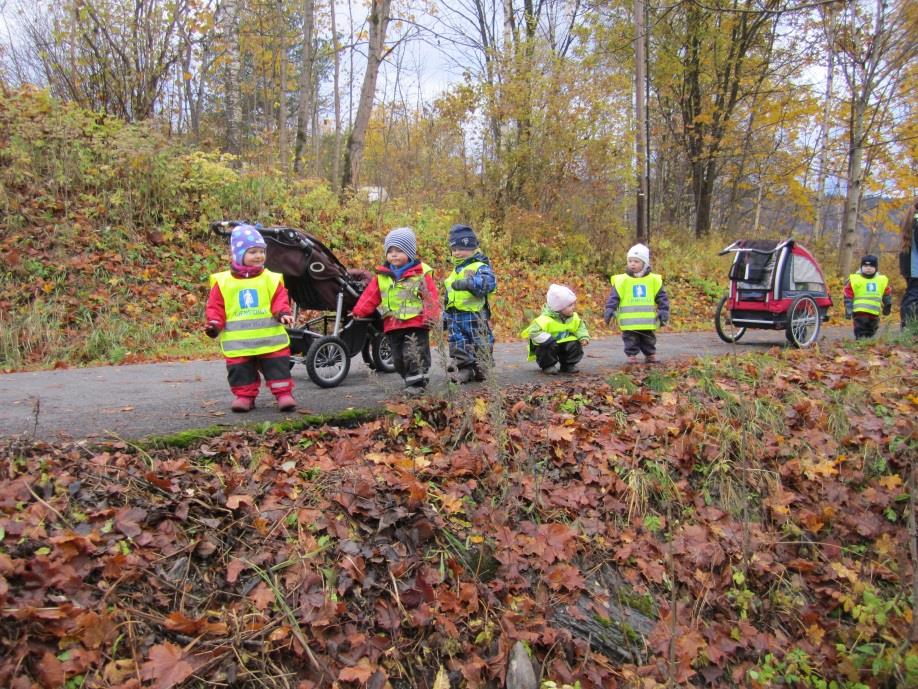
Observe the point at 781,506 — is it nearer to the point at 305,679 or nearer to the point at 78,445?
the point at 305,679

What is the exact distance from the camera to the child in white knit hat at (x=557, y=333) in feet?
22.1

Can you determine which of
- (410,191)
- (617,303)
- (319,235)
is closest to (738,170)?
(410,191)

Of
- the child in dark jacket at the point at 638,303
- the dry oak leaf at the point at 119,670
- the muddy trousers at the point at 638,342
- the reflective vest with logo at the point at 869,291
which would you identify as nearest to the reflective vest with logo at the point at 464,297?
the child in dark jacket at the point at 638,303

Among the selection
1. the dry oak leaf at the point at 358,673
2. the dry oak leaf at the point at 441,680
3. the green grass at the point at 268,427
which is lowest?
the dry oak leaf at the point at 441,680

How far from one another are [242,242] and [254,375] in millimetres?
1100

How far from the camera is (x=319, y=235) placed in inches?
509

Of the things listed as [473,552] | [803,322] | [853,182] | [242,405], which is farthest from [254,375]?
[853,182]

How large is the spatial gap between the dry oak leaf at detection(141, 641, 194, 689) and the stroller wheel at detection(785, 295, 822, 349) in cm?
924

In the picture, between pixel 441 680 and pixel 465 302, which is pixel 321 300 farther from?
pixel 441 680

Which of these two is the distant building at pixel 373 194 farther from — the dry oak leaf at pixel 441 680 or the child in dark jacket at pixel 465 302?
the dry oak leaf at pixel 441 680

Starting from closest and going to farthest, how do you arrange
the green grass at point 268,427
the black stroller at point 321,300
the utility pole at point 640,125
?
1. the green grass at point 268,427
2. the black stroller at point 321,300
3. the utility pole at point 640,125

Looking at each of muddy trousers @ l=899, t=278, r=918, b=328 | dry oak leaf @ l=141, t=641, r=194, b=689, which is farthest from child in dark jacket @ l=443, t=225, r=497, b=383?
muddy trousers @ l=899, t=278, r=918, b=328

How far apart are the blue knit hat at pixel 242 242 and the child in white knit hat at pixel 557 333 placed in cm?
305

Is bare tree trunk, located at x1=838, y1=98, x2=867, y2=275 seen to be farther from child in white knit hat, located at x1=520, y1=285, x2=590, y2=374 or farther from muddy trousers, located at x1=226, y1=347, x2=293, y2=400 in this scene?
muddy trousers, located at x1=226, y1=347, x2=293, y2=400
